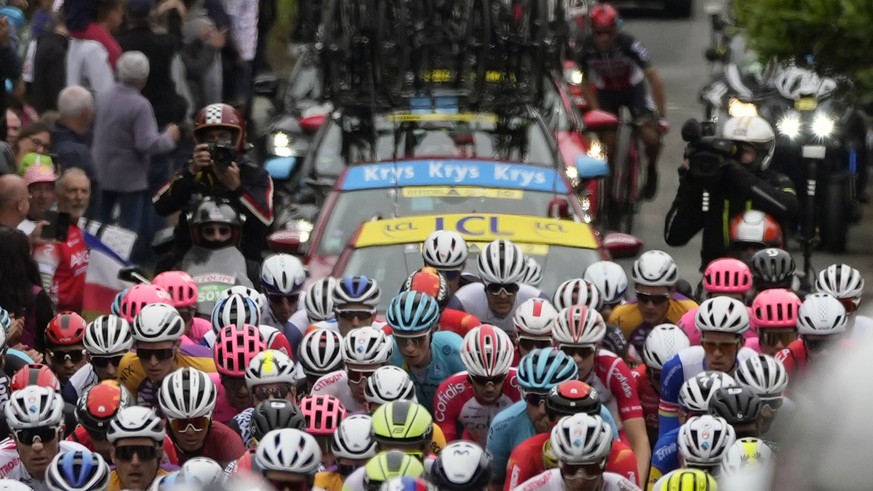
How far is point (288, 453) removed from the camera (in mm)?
8016

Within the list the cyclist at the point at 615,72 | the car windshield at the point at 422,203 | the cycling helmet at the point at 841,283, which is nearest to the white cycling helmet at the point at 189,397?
the car windshield at the point at 422,203

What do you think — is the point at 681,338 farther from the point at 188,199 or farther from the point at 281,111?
the point at 281,111

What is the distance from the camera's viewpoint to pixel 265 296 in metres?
11.7

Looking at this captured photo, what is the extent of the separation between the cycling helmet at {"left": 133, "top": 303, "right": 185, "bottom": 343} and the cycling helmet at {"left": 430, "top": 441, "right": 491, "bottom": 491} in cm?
238

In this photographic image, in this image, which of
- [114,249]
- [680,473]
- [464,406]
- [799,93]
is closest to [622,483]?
[680,473]

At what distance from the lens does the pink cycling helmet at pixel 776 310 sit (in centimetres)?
1057

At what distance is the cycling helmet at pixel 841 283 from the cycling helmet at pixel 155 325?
3.60 metres

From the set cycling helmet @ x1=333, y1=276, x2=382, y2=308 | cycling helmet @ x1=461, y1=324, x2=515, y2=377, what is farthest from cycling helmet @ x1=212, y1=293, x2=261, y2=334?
cycling helmet @ x1=461, y1=324, x2=515, y2=377

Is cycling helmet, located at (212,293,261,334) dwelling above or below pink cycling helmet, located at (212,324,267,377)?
below

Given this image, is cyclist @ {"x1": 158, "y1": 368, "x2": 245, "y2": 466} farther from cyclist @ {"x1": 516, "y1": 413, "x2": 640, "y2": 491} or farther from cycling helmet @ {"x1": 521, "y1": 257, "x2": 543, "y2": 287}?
cycling helmet @ {"x1": 521, "y1": 257, "x2": 543, "y2": 287}

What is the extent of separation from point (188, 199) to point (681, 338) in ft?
12.6

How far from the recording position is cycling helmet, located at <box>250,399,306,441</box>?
8648 mm

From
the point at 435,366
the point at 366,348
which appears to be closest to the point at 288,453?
the point at 366,348

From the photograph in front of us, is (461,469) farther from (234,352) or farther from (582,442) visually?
(234,352)
